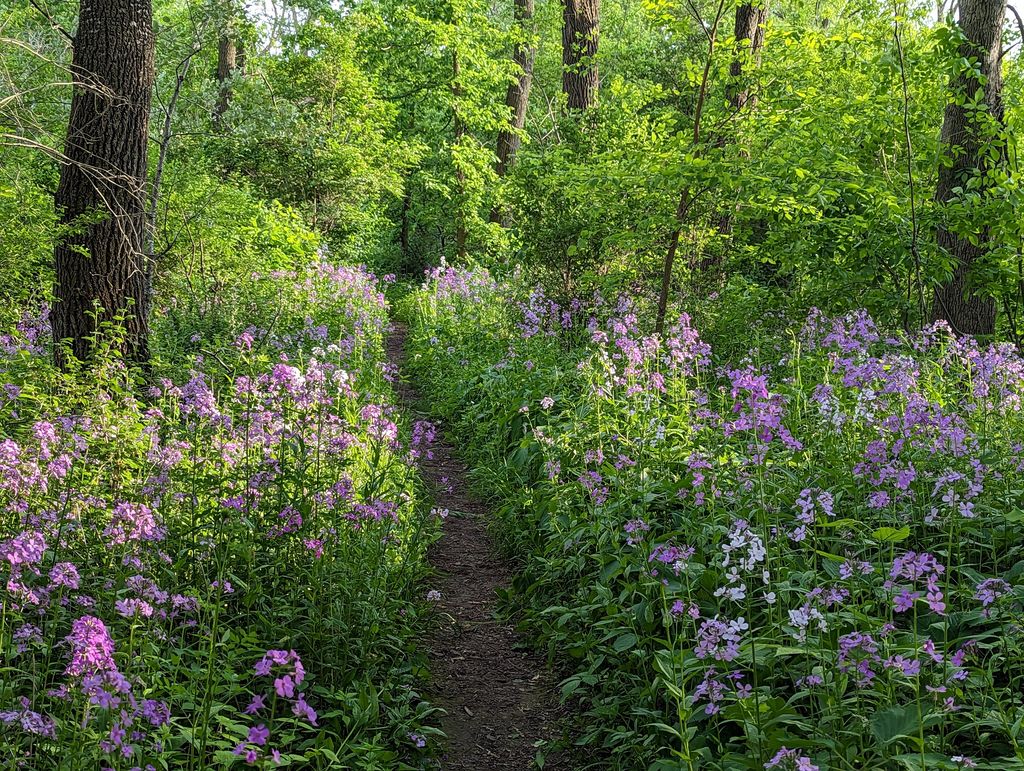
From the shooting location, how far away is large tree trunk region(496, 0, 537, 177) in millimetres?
19450

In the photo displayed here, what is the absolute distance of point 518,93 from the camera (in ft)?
68.8

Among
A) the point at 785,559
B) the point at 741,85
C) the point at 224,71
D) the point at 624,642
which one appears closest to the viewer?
the point at 624,642

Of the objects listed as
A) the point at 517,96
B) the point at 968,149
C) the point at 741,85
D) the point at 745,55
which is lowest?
the point at 968,149

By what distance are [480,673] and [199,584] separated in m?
1.54

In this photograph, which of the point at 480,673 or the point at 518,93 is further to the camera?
the point at 518,93

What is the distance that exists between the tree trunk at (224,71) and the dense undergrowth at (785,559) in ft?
36.9

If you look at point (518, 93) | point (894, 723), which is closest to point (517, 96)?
point (518, 93)

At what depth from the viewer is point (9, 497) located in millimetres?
3586

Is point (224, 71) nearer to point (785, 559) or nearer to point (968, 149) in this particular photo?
point (968, 149)

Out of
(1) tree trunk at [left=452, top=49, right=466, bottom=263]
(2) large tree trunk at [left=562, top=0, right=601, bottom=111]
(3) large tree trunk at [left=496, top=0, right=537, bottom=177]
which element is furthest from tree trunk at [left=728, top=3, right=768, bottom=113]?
(1) tree trunk at [left=452, top=49, right=466, bottom=263]

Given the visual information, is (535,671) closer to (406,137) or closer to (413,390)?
(413,390)

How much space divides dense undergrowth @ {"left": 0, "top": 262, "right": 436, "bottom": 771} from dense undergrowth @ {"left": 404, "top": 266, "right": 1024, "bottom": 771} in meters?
0.94

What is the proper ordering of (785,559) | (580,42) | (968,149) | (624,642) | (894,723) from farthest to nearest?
(580,42) → (968,149) → (785,559) → (624,642) → (894,723)

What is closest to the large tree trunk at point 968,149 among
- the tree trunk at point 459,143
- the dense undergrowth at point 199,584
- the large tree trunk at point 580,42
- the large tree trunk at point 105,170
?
the dense undergrowth at point 199,584
